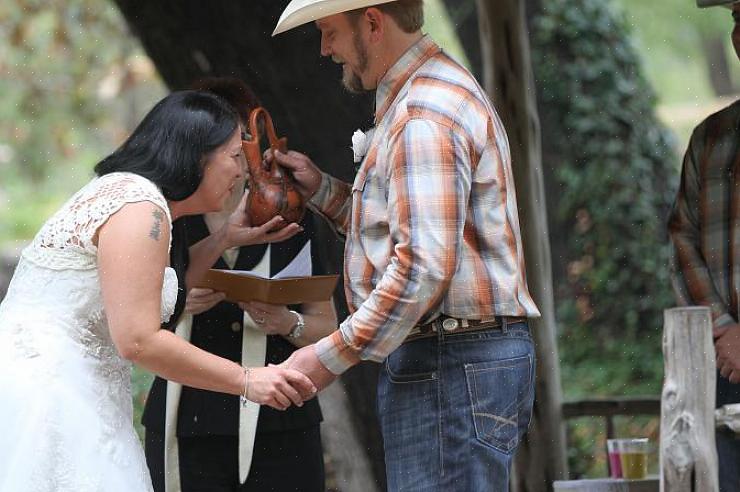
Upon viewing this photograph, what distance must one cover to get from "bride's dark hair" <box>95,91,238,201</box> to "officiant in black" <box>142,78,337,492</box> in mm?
476

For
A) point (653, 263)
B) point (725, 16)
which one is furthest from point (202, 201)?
point (725, 16)

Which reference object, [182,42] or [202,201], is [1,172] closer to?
[182,42]

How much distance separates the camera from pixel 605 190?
10148mm

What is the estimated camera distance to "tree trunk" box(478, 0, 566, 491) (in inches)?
230

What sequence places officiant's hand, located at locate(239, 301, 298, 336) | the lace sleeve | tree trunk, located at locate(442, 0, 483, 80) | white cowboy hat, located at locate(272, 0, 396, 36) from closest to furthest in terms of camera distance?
the lace sleeve, white cowboy hat, located at locate(272, 0, 396, 36), officiant's hand, located at locate(239, 301, 298, 336), tree trunk, located at locate(442, 0, 483, 80)

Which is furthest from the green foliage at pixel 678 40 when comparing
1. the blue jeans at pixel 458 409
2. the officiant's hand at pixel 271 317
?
the blue jeans at pixel 458 409

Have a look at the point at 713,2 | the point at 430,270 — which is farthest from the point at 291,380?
the point at 713,2

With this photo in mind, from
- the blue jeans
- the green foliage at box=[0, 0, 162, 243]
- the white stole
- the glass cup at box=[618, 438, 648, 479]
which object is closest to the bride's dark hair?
the white stole

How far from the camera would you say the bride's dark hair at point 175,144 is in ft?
11.9

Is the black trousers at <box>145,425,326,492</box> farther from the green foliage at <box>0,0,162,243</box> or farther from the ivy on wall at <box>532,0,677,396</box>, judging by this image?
the green foliage at <box>0,0,162,243</box>

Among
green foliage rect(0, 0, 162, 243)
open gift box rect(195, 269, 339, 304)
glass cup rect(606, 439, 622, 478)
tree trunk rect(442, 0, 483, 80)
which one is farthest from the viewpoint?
green foliage rect(0, 0, 162, 243)

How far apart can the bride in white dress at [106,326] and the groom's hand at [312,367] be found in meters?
0.02

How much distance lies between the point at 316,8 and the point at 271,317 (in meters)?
1.02

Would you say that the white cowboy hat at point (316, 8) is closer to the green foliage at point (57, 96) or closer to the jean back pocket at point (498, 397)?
the jean back pocket at point (498, 397)
